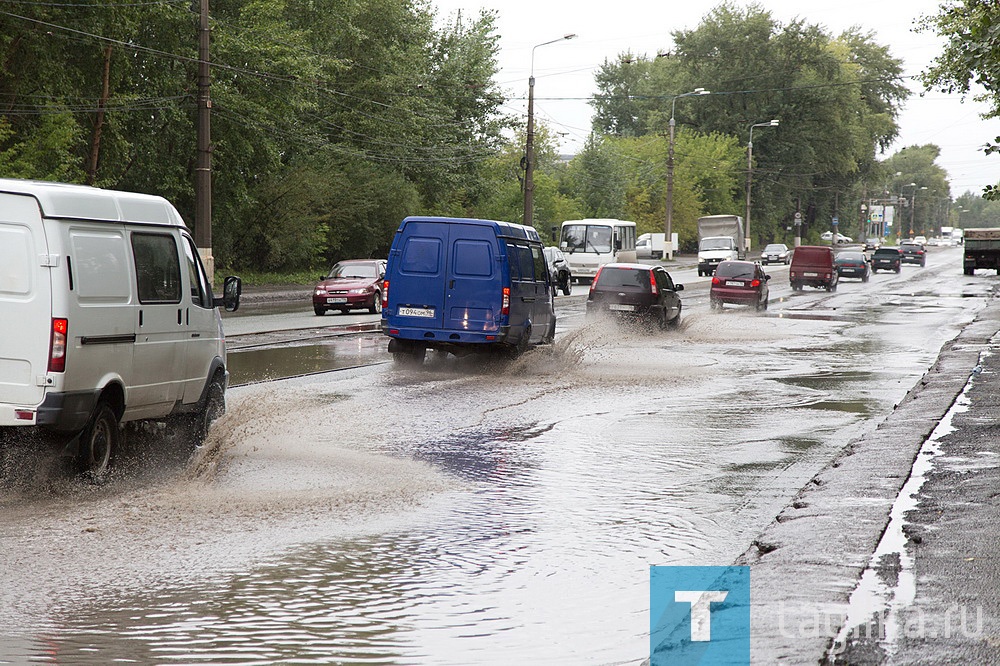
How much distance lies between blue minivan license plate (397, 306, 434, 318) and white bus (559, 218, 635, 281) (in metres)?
37.7

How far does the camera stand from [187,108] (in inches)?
1559

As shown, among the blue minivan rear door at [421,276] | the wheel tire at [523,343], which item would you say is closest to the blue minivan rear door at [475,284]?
the blue minivan rear door at [421,276]

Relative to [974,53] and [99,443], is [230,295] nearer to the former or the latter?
[99,443]

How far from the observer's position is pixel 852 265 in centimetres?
6228

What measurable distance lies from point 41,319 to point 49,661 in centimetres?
354

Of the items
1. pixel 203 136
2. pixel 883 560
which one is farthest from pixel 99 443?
pixel 203 136

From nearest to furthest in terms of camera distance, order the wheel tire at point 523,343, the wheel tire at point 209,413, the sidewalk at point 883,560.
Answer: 1. the sidewalk at point 883,560
2. the wheel tire at point 209,413
3. the wheel tire at point 523,343

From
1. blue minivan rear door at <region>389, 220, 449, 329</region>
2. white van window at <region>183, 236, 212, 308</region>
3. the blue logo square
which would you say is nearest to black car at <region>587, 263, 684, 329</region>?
blue minivan rear door at <region>389, 220, 449, 329</region>

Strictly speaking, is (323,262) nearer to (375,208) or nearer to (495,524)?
(375,208)

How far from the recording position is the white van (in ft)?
25.8

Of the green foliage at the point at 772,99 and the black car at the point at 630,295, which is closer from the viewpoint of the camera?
the black car at the point at 630,295

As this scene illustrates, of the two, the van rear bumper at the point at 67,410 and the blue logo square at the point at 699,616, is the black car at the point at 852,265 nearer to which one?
the van rear bumper at the point at 67,410

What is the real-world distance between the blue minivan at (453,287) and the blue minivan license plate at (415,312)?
0.01m

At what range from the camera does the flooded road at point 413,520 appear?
5.35 m
